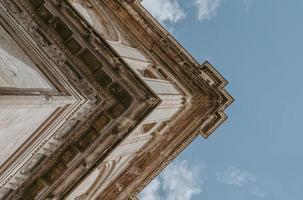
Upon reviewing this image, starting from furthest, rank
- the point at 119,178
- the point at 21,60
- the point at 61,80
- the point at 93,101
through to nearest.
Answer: the point at 119,178 → the point at 93,101 → the point at 61,80 → the point at 21,60

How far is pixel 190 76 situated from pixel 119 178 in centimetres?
687

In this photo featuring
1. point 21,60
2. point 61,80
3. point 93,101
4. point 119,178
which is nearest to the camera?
point 21,60

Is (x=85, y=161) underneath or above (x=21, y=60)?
underneath

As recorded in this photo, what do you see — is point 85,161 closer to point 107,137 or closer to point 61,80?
point 107,137

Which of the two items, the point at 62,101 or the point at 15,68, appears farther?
the point at 62,101

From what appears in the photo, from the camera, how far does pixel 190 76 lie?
29594 millimetres

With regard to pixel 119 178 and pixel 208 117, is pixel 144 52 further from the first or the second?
pixel 119 178

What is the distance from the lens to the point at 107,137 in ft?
61.0

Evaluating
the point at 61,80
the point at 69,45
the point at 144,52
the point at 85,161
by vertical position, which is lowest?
the point at 85,161

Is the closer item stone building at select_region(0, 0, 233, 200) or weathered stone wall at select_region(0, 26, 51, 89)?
weathered stone wall at select_region(0, 26, 51, 89)

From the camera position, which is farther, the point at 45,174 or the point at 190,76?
the point at 190,76

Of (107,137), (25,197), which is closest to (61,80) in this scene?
(107,137)

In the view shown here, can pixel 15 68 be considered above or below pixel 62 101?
above

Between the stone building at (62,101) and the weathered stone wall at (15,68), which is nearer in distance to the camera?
the weathered stone wall at (15,68)
